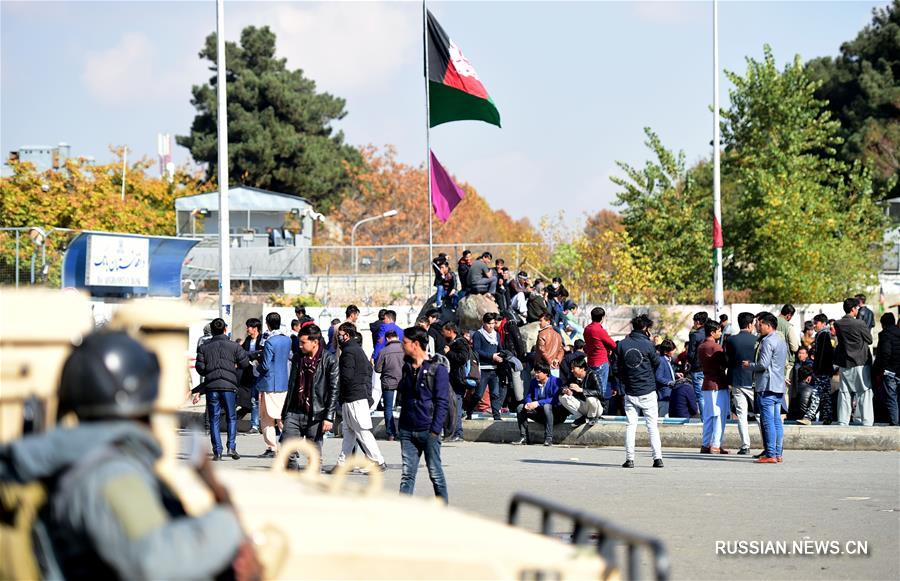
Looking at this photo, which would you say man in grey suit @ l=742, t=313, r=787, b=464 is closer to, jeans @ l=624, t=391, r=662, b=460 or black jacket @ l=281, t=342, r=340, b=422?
jeans @ l=624, t=391, r=662, b=460

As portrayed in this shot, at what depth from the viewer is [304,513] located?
410 centimetres

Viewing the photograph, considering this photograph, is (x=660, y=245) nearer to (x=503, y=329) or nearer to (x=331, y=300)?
(x=331, y=300)

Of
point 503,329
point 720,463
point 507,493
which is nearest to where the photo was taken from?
point 507,493

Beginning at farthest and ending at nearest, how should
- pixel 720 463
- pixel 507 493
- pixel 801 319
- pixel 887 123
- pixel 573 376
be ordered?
pixel 887 123 < pixel 801 319 < pixel 573 376 < pixel 720 463 < pixel 507 493

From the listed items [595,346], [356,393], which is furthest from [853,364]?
[356,393]

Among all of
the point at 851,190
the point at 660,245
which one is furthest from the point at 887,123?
the point at 660,245

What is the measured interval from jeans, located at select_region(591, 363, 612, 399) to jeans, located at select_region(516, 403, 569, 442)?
27.0 inches

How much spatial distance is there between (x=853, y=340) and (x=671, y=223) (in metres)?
23.6

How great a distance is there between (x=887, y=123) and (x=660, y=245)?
2178cm

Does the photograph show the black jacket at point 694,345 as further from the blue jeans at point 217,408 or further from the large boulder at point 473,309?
the blue jeans at point 217,408

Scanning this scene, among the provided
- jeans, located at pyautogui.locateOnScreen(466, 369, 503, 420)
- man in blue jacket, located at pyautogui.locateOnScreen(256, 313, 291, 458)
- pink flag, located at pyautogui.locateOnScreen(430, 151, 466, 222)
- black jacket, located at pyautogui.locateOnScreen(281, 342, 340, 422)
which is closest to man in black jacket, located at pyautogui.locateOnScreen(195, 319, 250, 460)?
man in blue jacket, located at pyautogui.locateOnScreen(256, 313, 291, 458)

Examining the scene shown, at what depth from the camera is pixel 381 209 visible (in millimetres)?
78938

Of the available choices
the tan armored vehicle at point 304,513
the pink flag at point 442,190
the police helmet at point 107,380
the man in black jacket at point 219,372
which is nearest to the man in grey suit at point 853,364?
the man in black jacket at point 219,372

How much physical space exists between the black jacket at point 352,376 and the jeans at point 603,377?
183 inches
